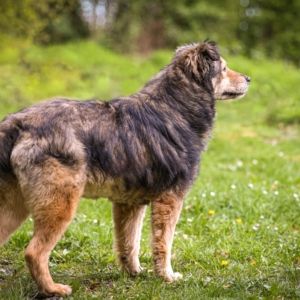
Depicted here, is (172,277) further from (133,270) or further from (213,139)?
(213,139)

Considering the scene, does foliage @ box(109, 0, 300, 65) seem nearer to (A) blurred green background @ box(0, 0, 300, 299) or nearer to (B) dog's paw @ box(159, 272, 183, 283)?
(A) blurred green background @ box(0, 0, 300, 299)

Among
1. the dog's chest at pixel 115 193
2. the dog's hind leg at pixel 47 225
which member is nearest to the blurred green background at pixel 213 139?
the dog's hind leg at pixel 47 225

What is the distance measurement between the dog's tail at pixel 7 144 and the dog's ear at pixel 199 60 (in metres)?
1.76

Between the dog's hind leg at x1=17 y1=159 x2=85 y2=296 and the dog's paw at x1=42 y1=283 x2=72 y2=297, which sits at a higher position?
the dog's hind leg at x1=17 y1=159 x2=85 y2=296

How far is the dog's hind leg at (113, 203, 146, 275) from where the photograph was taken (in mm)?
5590

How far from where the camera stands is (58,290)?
4.75m

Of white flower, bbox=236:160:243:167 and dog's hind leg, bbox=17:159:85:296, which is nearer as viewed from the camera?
dog's hind leg, bbox=17:159:85:296

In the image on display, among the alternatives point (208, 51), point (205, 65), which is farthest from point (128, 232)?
point (208, 51)

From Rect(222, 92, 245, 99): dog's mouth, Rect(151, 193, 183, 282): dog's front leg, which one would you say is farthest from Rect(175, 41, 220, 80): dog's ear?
Rect(151, 193, 183, 282): dog's front leg

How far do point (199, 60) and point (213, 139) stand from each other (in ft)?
22.7

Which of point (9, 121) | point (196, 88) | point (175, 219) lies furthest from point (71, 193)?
point (196, 88)

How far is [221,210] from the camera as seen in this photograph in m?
7.70

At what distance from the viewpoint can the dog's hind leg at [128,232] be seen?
559 centimetres

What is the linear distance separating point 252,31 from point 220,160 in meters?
17.1
